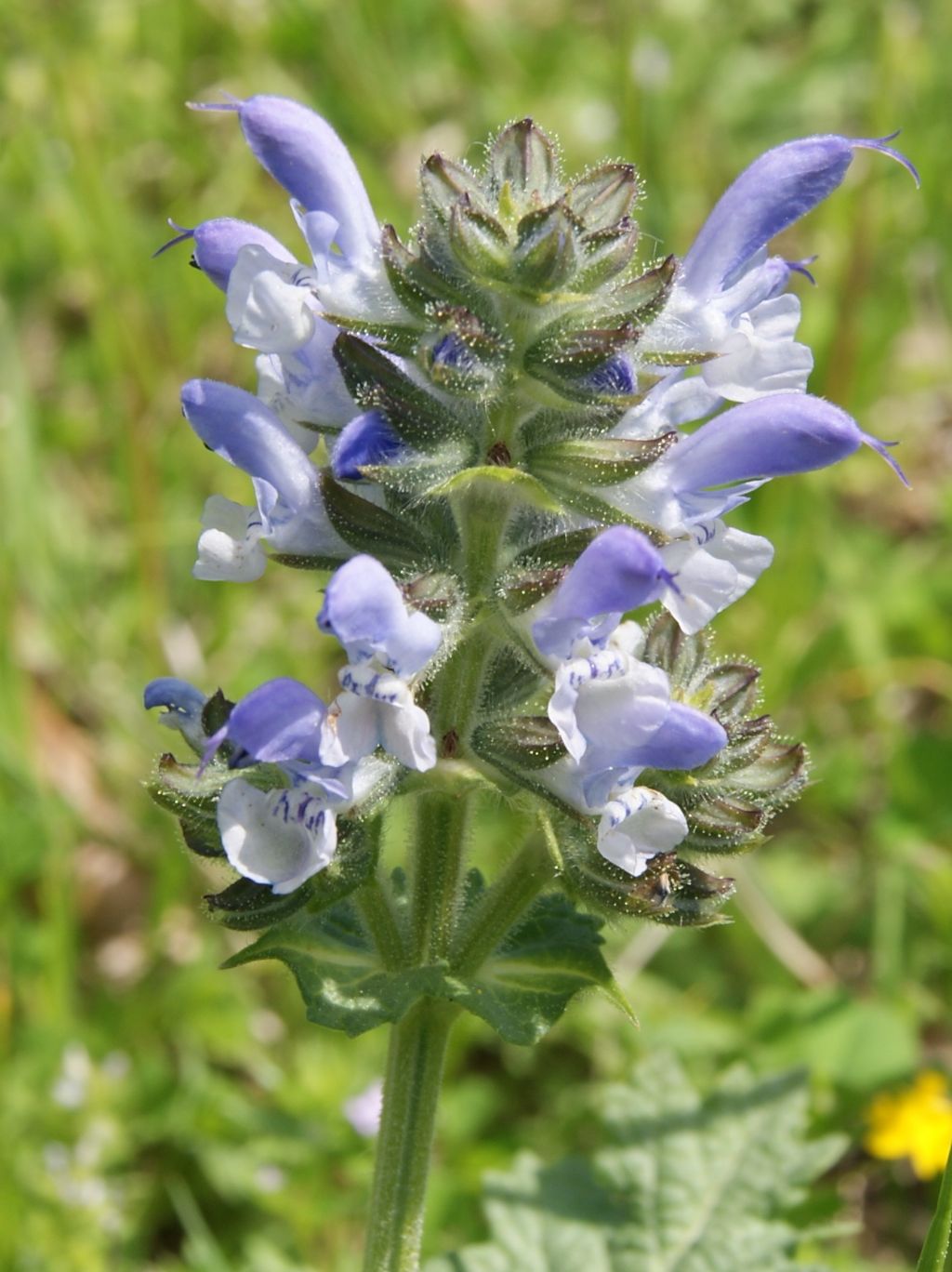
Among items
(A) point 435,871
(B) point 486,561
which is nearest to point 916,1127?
(A) point 435,871

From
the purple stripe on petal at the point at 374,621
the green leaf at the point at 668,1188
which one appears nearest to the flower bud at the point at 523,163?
the purple stripe on petal at the point at 374,621

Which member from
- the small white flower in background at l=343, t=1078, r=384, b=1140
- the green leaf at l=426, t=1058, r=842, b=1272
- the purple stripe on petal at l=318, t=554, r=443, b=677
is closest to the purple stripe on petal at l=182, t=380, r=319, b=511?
the purple stripe on petal at l=318, t=554, r=443, b=677

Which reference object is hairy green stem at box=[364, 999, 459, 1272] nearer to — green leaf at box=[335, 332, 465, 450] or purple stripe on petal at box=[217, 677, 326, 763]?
purple stripe on petal at box=[217, 677, 326, 763]

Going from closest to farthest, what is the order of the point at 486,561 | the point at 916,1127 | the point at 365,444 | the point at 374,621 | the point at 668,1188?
the point at 374,621, the point at 365,444, the point at 486,561, the point at 668,1188, the point at 916,1127

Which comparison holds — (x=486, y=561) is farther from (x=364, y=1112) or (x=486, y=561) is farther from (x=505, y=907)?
(x=364, y=1112)

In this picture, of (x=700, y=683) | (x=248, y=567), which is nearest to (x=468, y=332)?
(x=248, y=567)

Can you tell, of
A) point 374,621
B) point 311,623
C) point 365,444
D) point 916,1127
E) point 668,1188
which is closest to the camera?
point 374,621

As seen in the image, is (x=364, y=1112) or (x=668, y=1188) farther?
(x=364, y=1112)
